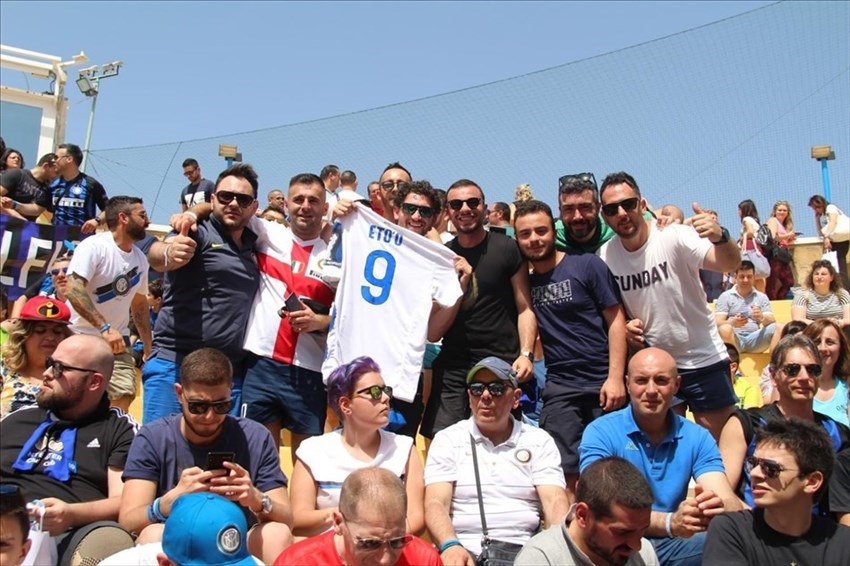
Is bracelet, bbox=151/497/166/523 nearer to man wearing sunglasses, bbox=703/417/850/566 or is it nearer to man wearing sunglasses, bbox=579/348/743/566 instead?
man wearing sunglasses, bbox=579/348/743/566

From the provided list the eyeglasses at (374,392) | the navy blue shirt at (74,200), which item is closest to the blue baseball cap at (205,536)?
the eyeglasses at (374,392)

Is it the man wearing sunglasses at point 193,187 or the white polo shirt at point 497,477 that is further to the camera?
the man wearing sunglasses at point 193,187

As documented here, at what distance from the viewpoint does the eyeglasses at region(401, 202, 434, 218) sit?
15.7 feet

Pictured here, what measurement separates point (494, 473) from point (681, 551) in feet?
3.14

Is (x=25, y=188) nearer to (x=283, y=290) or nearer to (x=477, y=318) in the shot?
(x=283, y=290)

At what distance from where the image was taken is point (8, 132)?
17.0 meters

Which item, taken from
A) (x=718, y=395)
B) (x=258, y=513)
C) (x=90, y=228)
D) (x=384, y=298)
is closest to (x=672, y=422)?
(x=718, y=395)

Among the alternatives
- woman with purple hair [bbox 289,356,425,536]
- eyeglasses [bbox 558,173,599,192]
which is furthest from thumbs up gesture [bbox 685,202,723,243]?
woman with purple hair [bbox 289,356,425,536]

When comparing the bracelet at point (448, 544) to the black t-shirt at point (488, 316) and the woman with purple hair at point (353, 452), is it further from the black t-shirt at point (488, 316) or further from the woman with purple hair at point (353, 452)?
the black t-shirt at point (488, 316)

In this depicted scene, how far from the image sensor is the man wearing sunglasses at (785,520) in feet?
10.8

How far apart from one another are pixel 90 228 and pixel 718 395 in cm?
584

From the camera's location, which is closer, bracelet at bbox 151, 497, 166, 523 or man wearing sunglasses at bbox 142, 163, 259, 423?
bracelet at bbox 151, 497, 166, 523

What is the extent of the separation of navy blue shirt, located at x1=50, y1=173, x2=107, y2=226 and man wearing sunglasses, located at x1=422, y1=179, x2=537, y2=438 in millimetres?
5820

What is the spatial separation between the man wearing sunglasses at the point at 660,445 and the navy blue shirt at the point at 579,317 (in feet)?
1.57
